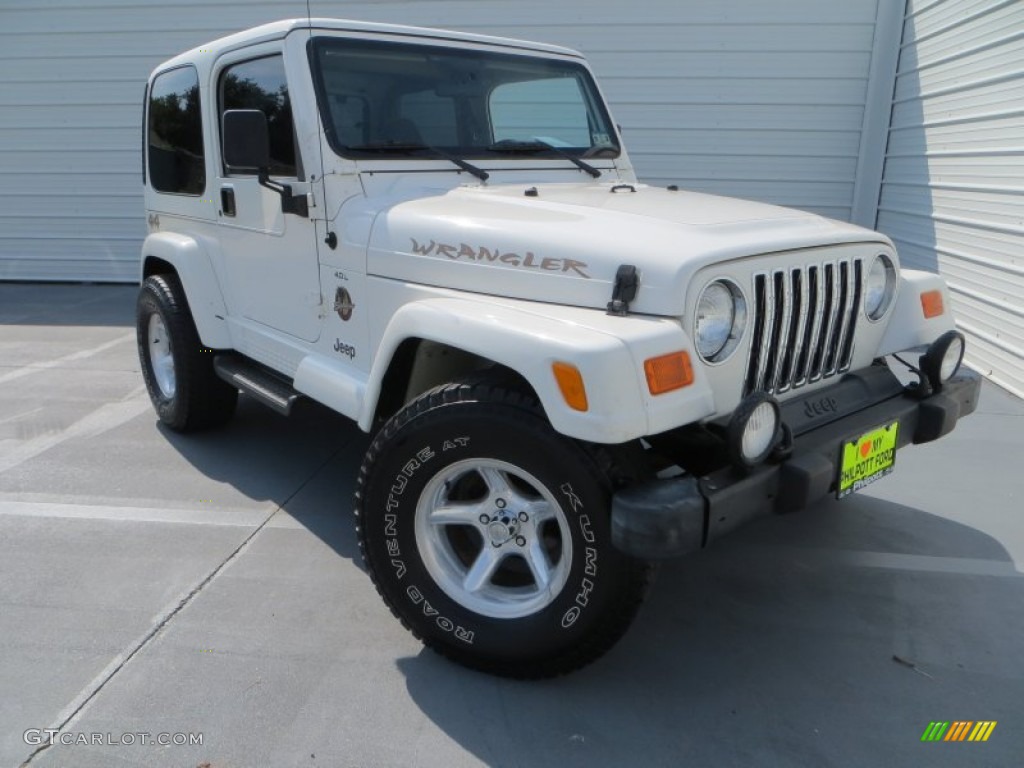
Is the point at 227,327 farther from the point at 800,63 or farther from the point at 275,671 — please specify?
the point at 800,63

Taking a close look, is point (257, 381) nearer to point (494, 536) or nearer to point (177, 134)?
point (177, 134)

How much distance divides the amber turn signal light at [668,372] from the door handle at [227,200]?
2.41 m

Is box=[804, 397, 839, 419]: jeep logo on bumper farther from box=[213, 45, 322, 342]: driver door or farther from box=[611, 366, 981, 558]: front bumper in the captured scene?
box=[213, 45, 322, 342]: driver door

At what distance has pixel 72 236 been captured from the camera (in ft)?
31.4

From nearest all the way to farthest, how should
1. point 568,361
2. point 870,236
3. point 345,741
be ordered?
point 568,361 < point 345,741 < point 870,236

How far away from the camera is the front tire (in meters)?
2.18

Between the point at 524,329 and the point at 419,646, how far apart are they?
3.84ft

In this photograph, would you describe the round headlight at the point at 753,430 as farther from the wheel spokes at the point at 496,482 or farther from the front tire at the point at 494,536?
the wheel spokes at the point at 496,482

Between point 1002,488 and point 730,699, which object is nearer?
point 730,699

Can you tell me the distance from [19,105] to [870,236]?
9839 mm

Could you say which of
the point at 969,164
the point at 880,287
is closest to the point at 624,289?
the point at 880,287

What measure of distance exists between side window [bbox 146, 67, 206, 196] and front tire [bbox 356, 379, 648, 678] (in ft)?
7.40

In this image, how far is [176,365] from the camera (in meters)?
4.26

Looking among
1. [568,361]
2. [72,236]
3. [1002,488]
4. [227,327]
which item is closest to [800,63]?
[1002,488]
